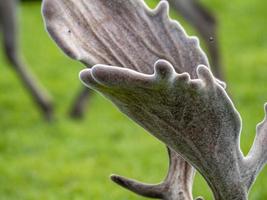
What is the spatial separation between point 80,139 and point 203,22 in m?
1.40

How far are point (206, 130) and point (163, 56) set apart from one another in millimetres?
400

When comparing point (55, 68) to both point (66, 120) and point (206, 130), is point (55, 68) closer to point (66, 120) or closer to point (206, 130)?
point (66, 120)

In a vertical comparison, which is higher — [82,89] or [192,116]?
[192,116]

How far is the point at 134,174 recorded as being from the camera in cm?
614

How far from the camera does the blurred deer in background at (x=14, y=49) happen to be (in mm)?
7574

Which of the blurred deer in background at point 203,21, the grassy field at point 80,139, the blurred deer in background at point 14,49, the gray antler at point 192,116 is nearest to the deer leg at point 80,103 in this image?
the grassy field at point 80,139

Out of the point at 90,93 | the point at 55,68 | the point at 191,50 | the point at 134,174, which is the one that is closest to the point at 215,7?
the point at 55,68

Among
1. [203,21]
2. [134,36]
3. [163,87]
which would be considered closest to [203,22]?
[203,21]

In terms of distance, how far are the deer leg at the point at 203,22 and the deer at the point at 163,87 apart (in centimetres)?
469

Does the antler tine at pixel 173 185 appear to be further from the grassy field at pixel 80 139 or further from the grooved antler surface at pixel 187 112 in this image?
the grassy field at pixel 80 139

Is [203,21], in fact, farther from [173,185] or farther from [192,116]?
[192,116]

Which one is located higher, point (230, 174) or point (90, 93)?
point (230, 174)

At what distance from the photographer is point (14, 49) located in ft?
24.8

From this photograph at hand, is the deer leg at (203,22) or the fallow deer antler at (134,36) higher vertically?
the fallow deer antler at (134,36)
